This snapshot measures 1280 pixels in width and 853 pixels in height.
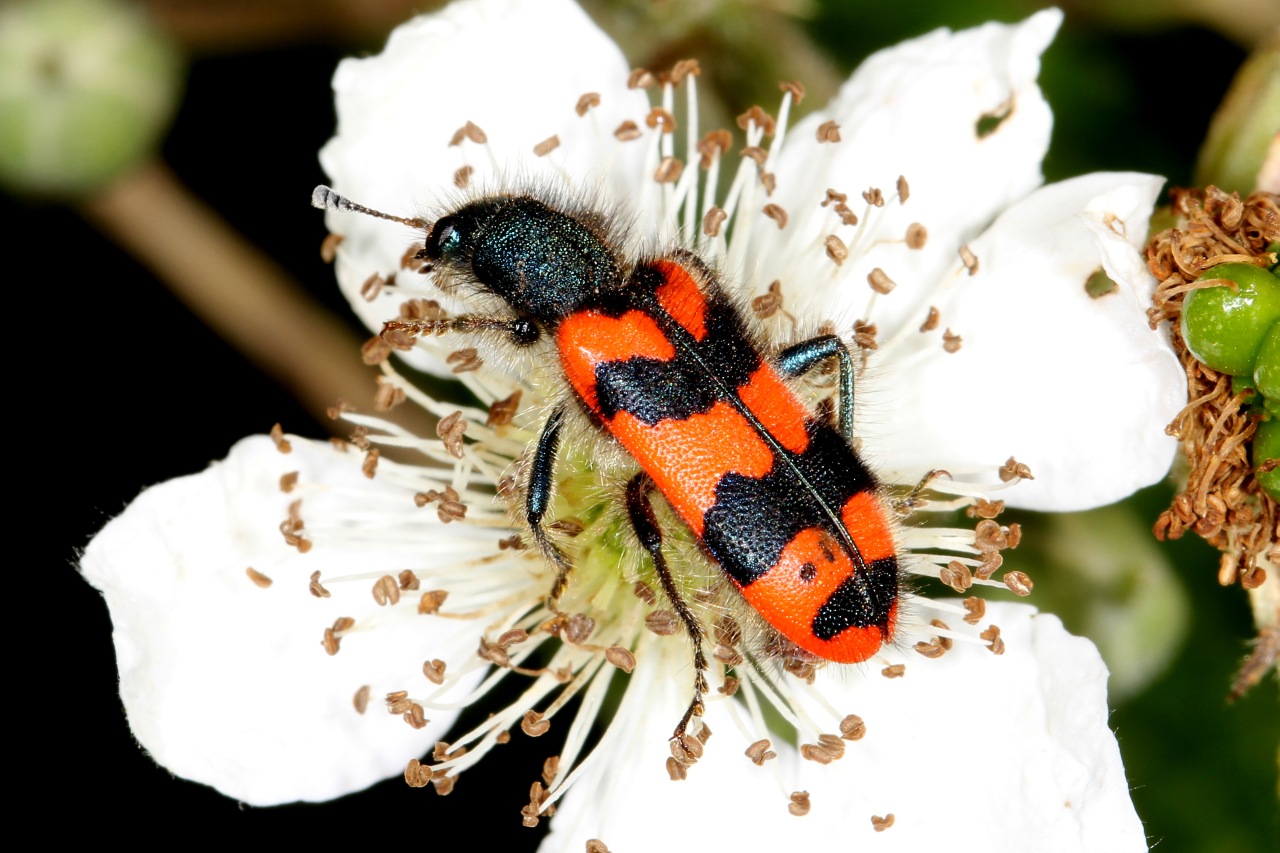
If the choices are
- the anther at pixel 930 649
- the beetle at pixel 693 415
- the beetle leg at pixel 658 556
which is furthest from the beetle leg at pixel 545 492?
the anther at pixel 930 649

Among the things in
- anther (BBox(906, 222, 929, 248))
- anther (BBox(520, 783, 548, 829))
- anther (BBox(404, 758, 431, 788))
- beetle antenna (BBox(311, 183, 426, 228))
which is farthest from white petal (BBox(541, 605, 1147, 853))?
beetle antenna (BBox(311, 183, 426, 228))

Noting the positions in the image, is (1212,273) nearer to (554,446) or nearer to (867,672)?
(867,672)

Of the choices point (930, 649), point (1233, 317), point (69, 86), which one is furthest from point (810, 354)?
point (69, 86)

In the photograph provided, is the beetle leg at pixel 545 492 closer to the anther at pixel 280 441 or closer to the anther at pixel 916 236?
the anther at pixel 280 441

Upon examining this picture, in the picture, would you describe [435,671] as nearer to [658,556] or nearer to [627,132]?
[658,556]

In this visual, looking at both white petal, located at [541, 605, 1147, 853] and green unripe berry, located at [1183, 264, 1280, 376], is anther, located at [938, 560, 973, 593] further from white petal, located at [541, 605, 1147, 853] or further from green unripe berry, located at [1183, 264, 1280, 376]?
green unripe berry, located at [1183, 264, 1280, 376]

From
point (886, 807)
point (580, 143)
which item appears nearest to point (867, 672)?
point (886, 807)

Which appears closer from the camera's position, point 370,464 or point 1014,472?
point 1014,472
